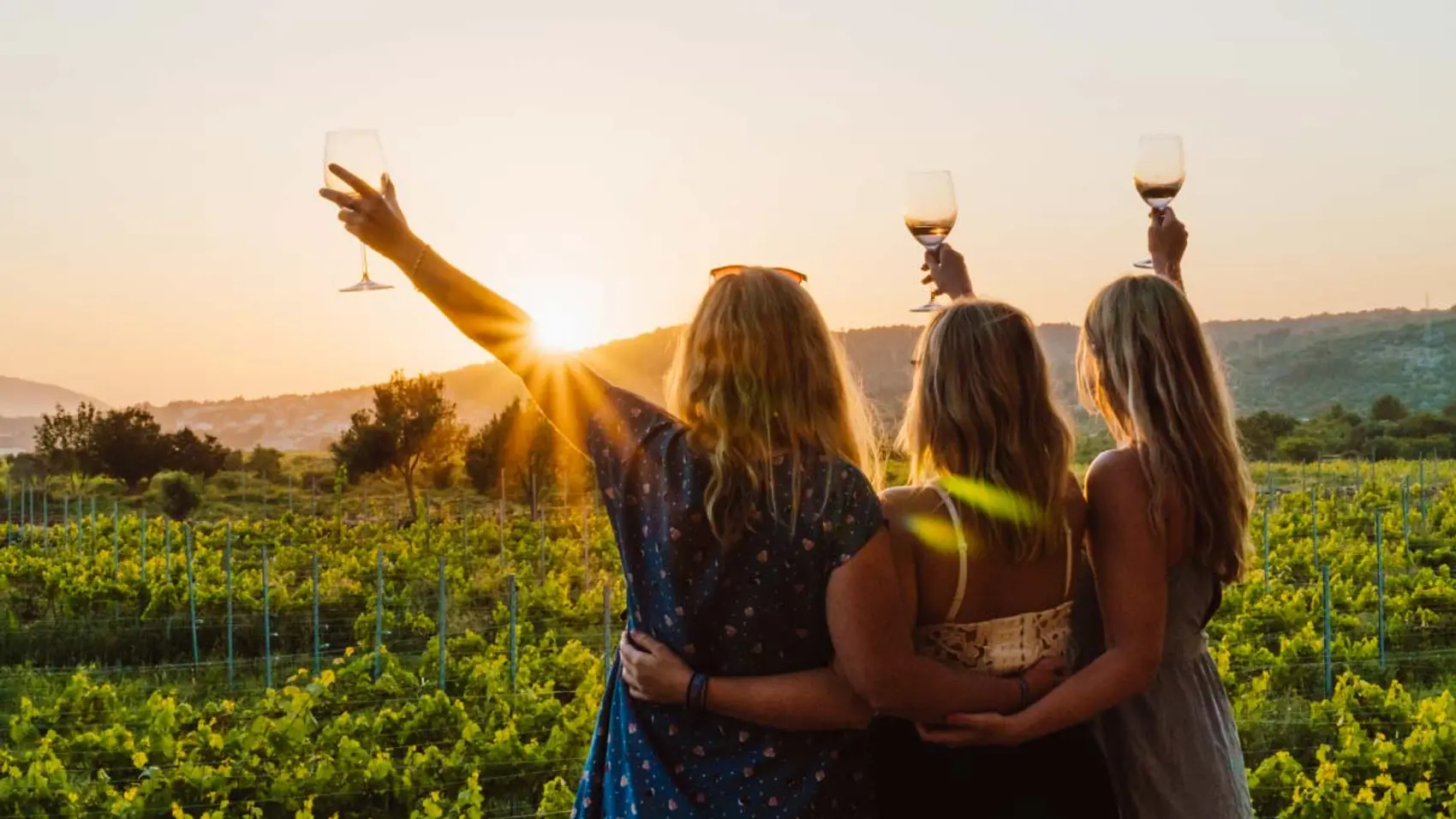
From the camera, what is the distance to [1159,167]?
2.50 m

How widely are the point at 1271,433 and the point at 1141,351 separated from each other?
5390 cm

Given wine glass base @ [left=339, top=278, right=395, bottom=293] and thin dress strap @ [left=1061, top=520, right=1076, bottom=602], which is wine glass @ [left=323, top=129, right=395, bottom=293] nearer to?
wine glass base @ [left=339, top=278, right=395, bottom=293]

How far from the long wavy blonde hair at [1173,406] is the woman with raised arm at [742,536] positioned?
42 cm

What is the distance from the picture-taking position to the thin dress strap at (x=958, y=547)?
183 centimetres

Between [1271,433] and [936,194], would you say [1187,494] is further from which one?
[1271,433]

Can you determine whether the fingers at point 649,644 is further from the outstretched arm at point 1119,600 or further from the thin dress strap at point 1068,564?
the thin dress strap at point 1068,564

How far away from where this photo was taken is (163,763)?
675cm

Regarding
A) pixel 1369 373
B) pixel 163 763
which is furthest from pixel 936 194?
pixel 1369 373

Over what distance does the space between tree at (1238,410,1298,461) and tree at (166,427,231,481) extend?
114 feet

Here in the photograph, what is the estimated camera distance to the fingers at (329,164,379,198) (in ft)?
6.25

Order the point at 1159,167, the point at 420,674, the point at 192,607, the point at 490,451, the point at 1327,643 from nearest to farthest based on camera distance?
the point at 1159,167 → the point at 1327,643 → the point at 420,674 → the point at 192,607 → the point at 490,451

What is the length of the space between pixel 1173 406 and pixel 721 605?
2.51 ft

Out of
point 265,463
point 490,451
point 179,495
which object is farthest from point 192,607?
point 265,463

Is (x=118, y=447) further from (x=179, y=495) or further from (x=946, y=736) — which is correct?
(x=946, y=736)
